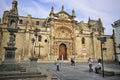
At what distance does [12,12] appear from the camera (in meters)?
18.7

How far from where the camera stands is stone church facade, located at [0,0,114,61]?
104 ft

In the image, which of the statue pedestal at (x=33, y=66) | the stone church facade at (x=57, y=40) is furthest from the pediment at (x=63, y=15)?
the statue pedestal at (x=33, y=66)

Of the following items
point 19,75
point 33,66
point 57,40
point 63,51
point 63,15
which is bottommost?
point 19,75

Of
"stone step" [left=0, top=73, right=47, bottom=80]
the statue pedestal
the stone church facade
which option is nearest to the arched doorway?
the stone church facade

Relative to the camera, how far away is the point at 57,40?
34.8 meters

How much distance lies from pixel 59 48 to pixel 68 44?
277cm

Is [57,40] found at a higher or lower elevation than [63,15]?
lower

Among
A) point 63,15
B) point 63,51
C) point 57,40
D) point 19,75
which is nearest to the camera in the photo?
point 19,75

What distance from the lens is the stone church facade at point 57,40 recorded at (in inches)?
1247

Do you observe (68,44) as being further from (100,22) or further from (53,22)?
(100,22)

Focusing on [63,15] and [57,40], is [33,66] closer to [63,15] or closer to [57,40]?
[57,40]

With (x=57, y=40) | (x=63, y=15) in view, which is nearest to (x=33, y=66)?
(x=57, y=40)

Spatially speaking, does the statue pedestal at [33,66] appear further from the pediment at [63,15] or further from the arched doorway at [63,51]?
the pediment at [63,15]

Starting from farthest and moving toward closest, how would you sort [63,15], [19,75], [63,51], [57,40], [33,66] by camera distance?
[63,15]
[63,51]
[57,40]
[33,66]
[19,75]
